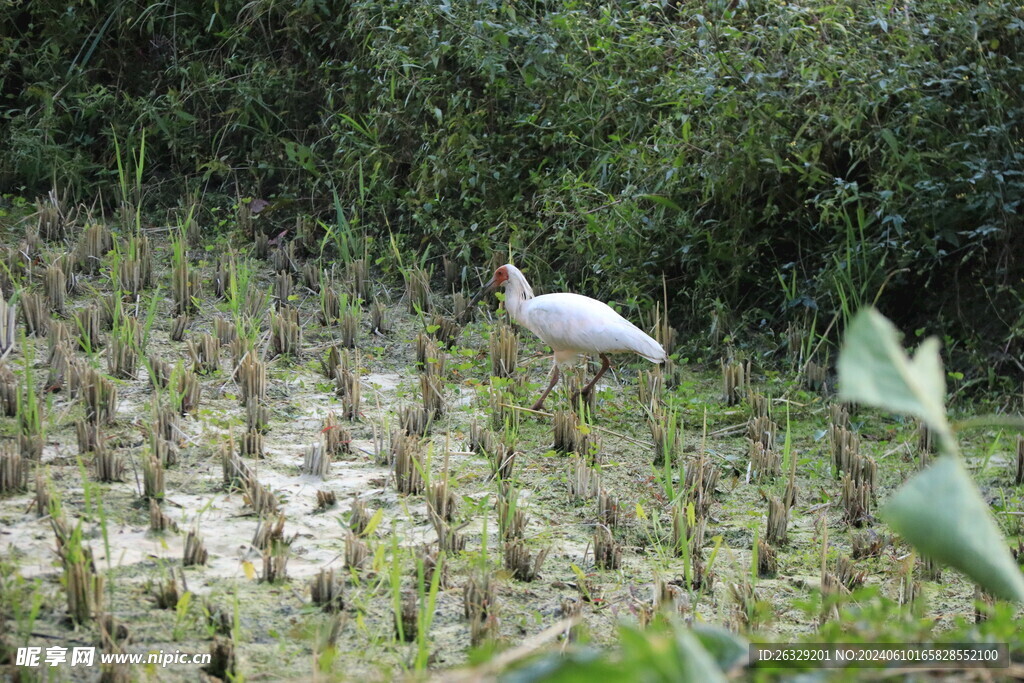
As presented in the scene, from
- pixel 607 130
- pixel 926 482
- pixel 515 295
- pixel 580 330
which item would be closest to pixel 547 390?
pixel 580 330

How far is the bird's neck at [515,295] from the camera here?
547 cm

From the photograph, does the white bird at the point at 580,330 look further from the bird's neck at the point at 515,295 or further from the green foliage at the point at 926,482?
the green foliage at the point at 926,482

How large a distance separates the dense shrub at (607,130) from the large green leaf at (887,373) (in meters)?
4.31

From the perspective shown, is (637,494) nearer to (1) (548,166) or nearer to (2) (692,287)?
(2) (692,287)

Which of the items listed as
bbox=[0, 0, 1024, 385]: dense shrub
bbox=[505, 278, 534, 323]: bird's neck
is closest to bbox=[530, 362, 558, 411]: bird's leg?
bbox=[505, 278, 534, 323]: bird's neck

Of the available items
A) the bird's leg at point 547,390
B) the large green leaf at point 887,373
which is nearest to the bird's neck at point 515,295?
the bird's leg at point 547,390

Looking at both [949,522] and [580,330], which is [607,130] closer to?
[580,330]

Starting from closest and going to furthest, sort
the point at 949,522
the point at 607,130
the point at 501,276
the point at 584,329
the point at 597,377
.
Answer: the point at 949,522 → the point at 584,329 → the point at 597,377 → the point at 501,276 → the point at 607,130

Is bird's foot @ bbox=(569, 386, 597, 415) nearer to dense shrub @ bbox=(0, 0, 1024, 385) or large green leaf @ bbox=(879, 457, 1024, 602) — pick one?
dense shrub @ bbox=(0, 0, 1024, 385)

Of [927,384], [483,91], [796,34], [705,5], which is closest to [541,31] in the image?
[483,91]

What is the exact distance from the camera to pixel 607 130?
663 centimetres

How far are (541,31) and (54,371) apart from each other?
3.63 metres

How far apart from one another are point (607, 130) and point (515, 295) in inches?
67.0

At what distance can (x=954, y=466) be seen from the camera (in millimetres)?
998
